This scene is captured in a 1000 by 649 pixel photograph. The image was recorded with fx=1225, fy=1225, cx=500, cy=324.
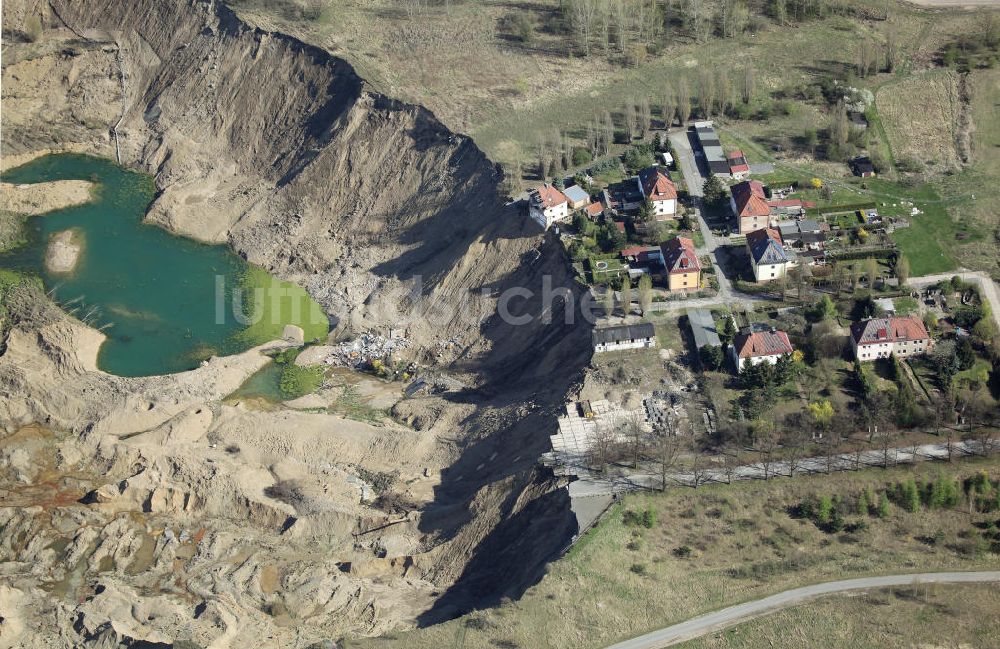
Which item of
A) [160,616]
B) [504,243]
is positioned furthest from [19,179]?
[160,616]

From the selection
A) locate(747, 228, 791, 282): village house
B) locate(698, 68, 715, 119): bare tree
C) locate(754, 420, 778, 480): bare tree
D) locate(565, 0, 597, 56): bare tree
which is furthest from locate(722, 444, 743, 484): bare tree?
locate(565, 0, 597, 56): bare tree

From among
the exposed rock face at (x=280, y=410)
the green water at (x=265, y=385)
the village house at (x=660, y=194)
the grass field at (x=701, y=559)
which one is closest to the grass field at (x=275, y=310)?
the exposed rock face at (x=280, y=410)

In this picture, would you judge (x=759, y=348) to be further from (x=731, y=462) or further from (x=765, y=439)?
(x=731, y=462)

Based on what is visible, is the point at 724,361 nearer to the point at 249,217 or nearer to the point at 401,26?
the point at 249,217

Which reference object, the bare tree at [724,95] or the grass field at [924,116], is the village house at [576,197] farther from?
the grass field at [924,116]

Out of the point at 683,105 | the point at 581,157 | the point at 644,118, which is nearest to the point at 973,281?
the point at 683,105
